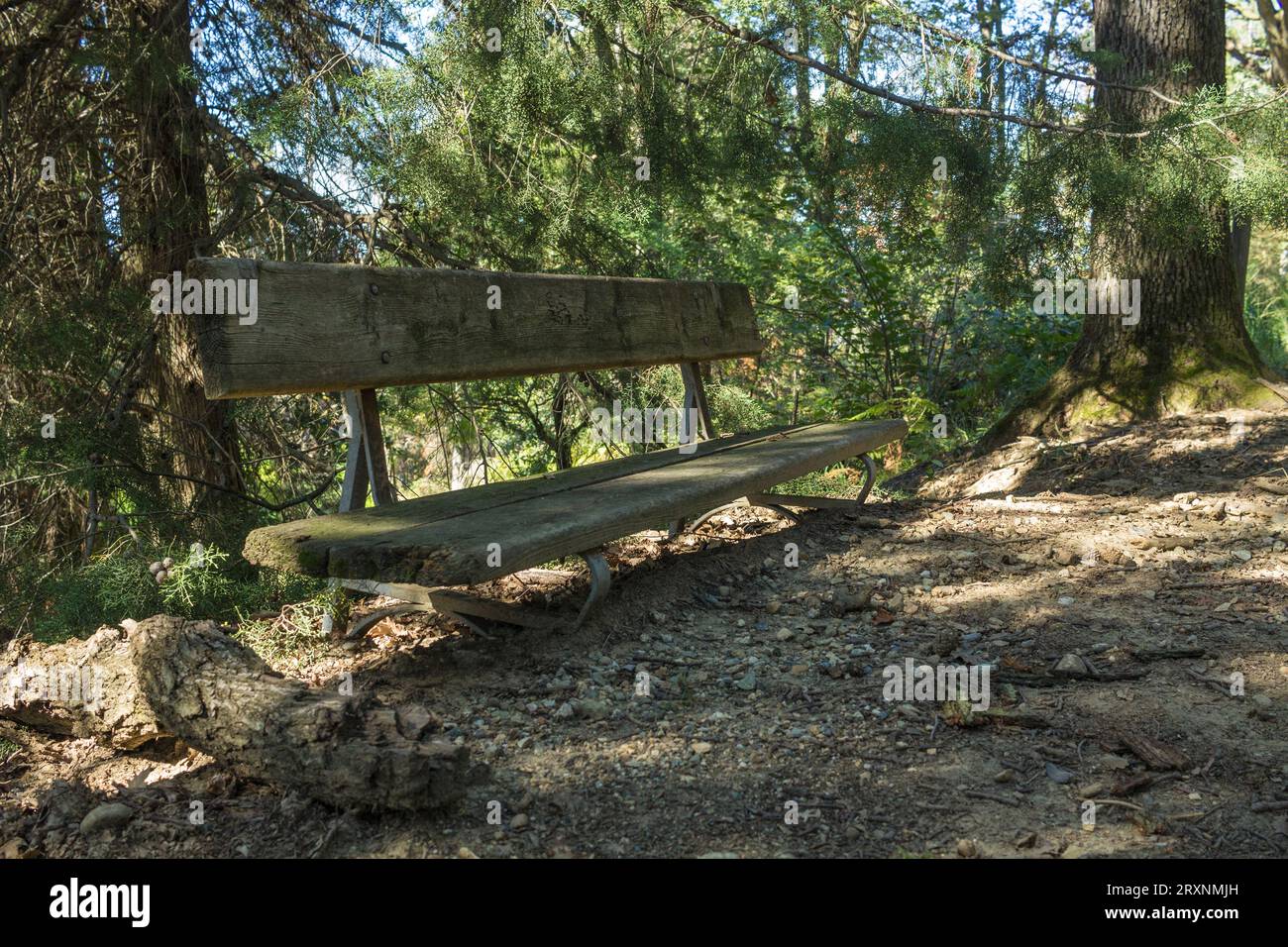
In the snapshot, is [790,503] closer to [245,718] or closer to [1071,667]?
[1071,667]

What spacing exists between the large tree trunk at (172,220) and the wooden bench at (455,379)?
1.43 metres

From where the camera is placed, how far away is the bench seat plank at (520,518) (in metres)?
2.53

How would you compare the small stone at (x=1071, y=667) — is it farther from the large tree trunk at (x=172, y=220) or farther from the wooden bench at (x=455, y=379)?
the large tree trunk at (x=172, y=220)

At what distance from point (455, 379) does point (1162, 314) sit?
4261 mm

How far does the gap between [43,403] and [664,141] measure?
2798mm

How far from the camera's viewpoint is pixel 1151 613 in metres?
3.40

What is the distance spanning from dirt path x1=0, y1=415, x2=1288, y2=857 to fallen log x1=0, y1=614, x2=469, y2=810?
8cm

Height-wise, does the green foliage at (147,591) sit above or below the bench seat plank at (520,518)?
below

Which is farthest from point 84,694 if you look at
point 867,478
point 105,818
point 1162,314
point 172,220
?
point 1162,314

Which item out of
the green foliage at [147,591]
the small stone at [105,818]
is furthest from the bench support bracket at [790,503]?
the small stone at [105,818]

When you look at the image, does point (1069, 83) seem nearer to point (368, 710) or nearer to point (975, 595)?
point (975, 595)

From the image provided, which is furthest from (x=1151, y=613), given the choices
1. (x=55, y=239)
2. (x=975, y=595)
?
(x=55, y=239)

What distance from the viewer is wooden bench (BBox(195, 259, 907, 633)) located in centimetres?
263
